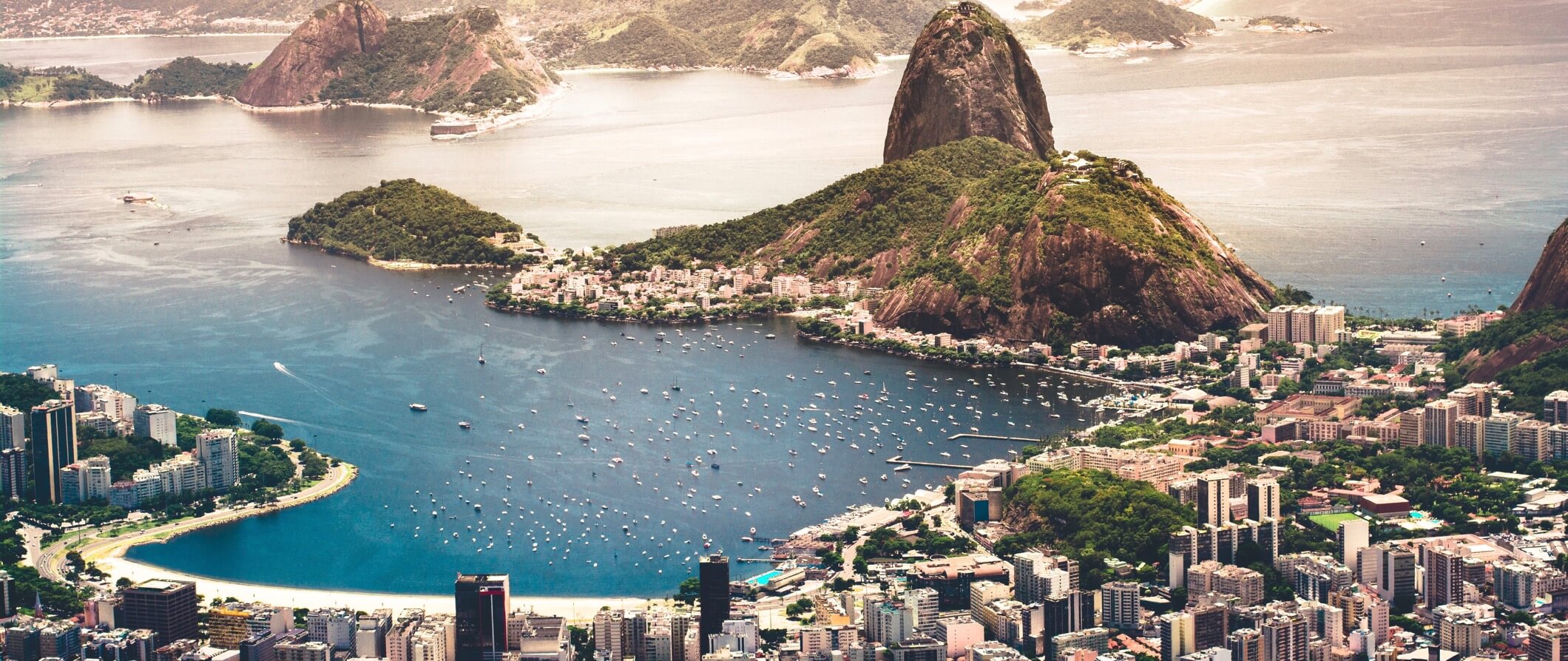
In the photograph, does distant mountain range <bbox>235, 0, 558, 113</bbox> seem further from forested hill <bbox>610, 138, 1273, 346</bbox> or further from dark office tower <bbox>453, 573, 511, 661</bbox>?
dark office tower <bbox>453, 573, 511, 661</bbox>

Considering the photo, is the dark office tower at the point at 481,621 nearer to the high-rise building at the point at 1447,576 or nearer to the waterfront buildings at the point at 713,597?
the waterfront buildings at the point at 713,597

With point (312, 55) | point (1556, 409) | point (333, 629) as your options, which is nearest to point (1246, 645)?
point (333, 629)

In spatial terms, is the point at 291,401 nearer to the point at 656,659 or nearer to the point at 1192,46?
the point at 656,659

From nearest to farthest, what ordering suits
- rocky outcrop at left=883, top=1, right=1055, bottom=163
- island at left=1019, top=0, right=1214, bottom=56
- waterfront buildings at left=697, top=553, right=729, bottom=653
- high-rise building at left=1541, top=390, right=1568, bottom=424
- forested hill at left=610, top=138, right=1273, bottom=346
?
waterfront buildings at left=697, top=553, right=729, bottom=653, high-rise building at left=1541, top=390, right=1568, bottom=424, forested hill at left=610, top=138, right=1273, bottom=346, rocky outcrop at left=883, top=1, right=1055, bottom=163, island at left=1019, top=0, right=1214, bottom=56

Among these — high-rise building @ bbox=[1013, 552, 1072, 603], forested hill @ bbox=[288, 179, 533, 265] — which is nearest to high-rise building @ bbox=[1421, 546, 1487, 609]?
high-rise building @ bbox=[1013, 552, 1072, 603]

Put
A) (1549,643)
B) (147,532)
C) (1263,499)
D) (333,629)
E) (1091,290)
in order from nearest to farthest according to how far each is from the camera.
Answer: (1549,643) → (333,629) → (1263,499) → (147,532) → (1091,290)

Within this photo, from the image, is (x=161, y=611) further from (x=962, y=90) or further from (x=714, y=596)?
(x=962, y=90)
